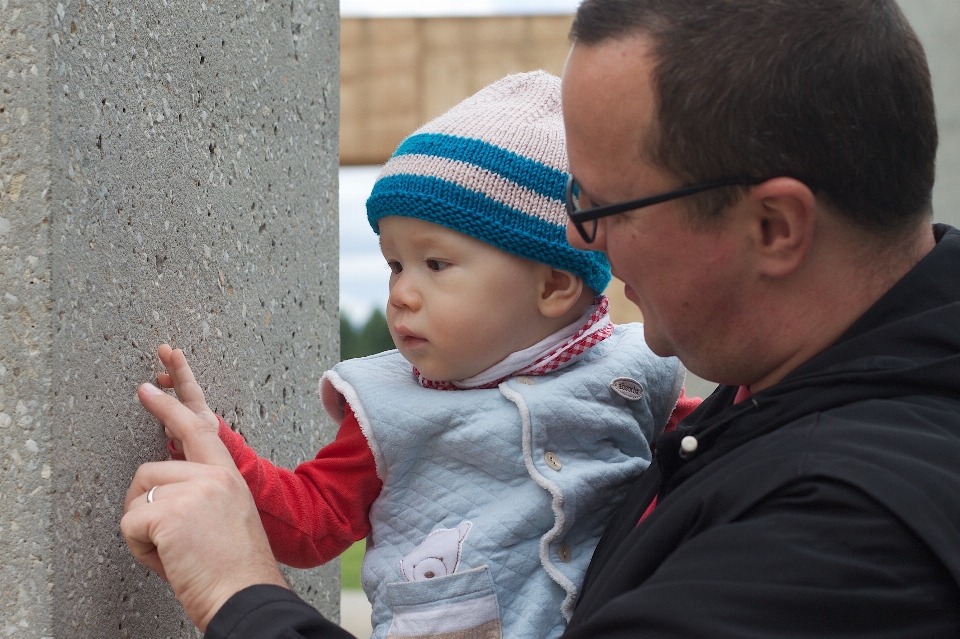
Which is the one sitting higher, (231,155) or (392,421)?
(231,155)

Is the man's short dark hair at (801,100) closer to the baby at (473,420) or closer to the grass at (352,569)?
the baby at (473,420)

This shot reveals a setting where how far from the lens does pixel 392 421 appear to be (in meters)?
1.96

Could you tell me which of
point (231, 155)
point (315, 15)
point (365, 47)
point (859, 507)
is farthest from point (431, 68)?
point (859, 507)

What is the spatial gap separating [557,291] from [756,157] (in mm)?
713

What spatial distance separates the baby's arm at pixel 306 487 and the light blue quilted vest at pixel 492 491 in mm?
51

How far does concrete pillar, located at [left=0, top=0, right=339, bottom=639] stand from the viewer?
1466 millimetres

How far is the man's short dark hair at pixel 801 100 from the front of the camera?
1392mm

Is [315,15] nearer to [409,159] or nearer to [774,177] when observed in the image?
[409,159]

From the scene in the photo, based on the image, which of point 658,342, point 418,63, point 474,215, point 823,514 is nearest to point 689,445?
point 658,342

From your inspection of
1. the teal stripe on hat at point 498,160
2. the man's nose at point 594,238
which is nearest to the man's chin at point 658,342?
the man's nose at point 594,238

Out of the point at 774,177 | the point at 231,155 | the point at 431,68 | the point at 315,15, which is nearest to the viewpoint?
the point at 774,177

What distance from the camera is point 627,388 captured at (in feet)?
6.80

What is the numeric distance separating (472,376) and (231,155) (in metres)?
0.69

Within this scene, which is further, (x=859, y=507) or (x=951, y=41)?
(x=951, y=41)
